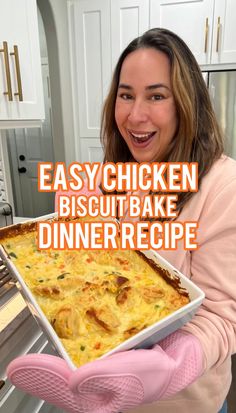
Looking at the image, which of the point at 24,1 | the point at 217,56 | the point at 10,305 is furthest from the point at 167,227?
the point at 217,56

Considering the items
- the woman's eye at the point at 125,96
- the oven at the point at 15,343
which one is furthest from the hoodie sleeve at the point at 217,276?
the oven at the point at 15,343

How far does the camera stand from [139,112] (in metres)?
0.71

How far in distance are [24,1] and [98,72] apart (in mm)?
1276

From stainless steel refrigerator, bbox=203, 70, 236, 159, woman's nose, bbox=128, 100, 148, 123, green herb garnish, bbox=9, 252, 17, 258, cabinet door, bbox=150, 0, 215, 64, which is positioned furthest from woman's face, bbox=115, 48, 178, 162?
cabinet door, bbox=150, 0, 215, 64

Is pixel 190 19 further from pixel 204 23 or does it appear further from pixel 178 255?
pixel 178 255

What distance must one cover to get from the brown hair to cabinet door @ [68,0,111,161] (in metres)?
1.72

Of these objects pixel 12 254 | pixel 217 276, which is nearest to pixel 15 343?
pixel 12 254

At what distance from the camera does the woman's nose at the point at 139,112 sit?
704 millimetres

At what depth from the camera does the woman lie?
0.44 m

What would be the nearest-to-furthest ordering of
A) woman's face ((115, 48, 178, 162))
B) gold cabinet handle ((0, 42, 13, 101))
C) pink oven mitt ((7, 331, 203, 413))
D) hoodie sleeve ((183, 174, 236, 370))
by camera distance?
pink oven mitt ((7, 331, 203, 413)), hoodie sleeve ((183, 174, 236, 370)), woman's face ((115, 48, 178, 162)), gold cabinet handle ((0, 42, 13, 101))

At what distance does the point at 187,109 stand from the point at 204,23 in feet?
5.71

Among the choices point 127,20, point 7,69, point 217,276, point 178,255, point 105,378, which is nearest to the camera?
point 105,378

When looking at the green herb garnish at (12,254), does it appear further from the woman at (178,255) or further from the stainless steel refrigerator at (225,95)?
the stainless steel refrigerator at (225,95)

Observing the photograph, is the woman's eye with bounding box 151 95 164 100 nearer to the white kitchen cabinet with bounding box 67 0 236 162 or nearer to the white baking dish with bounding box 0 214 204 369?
the white baking dish with bounding box 0 214 204 369
